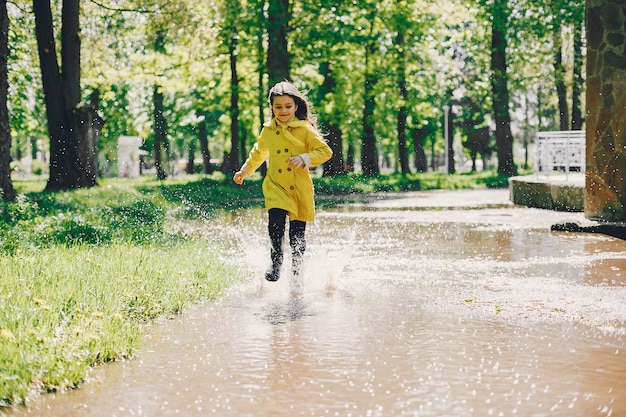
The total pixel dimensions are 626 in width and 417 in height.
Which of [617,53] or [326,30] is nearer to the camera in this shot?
[617,53]

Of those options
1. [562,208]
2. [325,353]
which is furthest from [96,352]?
[562,208]

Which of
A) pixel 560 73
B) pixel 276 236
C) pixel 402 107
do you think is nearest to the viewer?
pixel 276 236

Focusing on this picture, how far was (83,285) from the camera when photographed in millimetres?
6680

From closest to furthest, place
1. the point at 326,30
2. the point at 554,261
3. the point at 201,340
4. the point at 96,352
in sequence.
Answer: the point at 96,352
the point at 201,340
the point at 554,261
the point at 326,30

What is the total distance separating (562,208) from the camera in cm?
1761

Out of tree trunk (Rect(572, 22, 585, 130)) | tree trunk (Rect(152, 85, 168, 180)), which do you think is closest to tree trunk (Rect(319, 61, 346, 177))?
tree trunk (Rect(152, 85, 168, 180))

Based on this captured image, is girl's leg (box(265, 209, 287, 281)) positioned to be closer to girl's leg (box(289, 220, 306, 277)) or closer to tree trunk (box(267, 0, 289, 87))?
girl's leg (box(289, 220, 306, 277))

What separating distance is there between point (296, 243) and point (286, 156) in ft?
2.63

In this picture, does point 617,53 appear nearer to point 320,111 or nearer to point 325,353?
point 325,353

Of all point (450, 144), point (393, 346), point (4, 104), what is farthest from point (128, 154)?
point (393, 346)

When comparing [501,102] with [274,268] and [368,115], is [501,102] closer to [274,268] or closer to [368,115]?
[368,115]

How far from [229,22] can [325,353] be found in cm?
2582

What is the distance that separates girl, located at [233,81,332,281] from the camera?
7727 millimetres

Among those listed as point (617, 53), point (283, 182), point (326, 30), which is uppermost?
point (326, 30)
